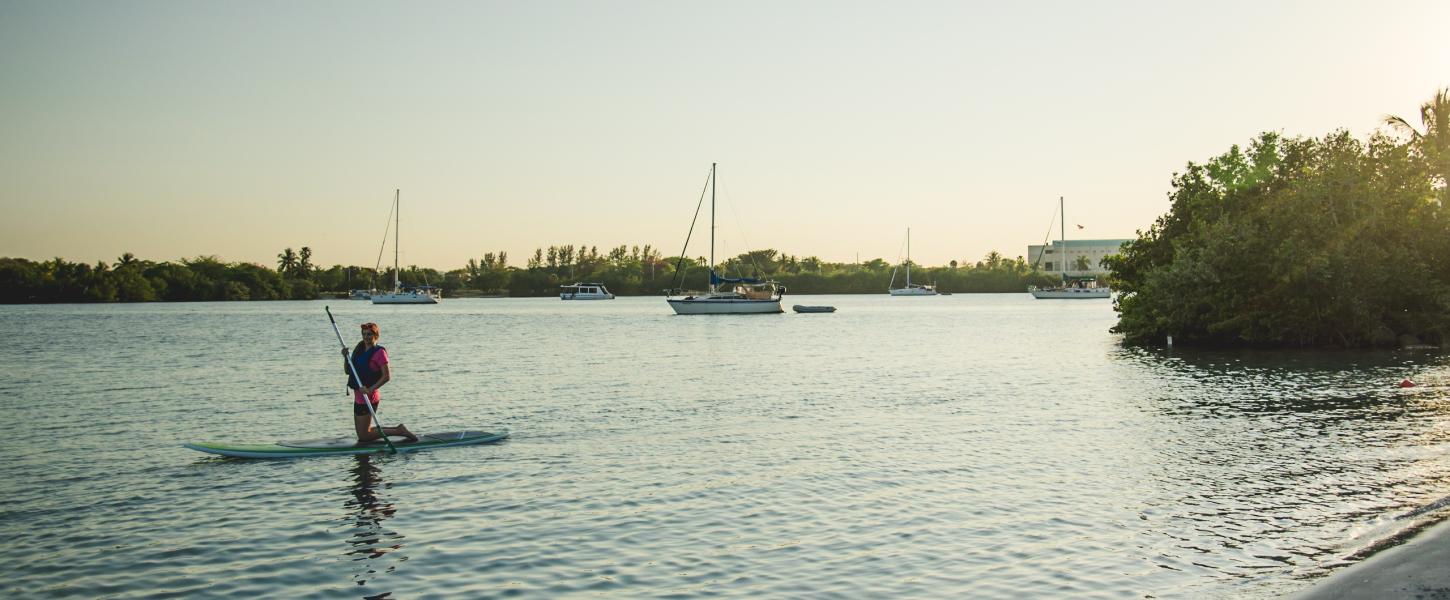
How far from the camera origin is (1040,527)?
15156 mm

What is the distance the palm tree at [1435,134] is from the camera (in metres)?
55.9

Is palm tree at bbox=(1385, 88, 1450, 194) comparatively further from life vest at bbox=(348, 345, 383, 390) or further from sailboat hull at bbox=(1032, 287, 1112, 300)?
sailboat hull at bbox=(1032, 287, 1112, 300)

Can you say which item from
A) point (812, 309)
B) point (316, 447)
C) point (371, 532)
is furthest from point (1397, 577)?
point (812, 309)

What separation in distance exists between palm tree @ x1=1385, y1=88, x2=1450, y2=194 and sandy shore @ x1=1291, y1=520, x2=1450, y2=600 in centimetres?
5287

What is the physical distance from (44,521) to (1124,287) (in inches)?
2581

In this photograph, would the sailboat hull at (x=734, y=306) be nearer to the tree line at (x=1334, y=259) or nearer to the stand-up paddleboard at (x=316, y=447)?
the tree line at (x=1334, y=259)

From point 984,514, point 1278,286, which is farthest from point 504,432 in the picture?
point 1278,286

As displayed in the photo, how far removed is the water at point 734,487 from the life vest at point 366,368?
1.65 meters

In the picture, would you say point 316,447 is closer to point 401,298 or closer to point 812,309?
point 812,309

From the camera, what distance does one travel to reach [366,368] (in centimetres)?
2041

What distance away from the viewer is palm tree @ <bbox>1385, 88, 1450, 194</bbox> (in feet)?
184

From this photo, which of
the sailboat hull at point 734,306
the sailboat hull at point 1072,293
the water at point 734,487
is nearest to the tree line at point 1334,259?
the water at point 734,487

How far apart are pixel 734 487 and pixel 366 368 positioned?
7.55 metres

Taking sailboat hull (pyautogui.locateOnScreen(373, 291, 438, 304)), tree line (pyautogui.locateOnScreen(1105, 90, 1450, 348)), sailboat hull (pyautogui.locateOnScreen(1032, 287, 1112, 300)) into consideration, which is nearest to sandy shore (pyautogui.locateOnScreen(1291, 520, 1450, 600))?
tree line (pyautogui.locateOnScreen(1105, 90, 1450, 348))
